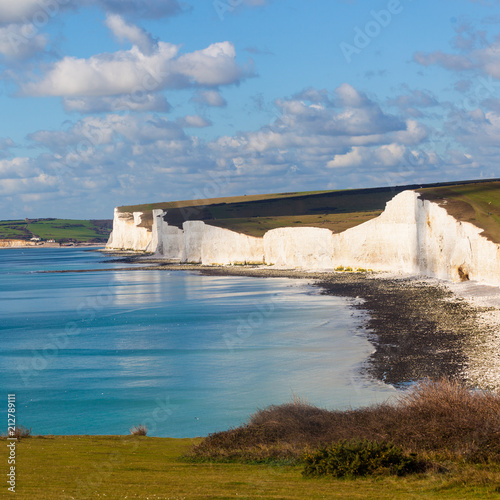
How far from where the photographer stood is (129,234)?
157250 mm

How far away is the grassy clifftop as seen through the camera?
51.7m

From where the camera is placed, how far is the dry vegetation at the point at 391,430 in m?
10.0

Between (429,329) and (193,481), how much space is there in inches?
813

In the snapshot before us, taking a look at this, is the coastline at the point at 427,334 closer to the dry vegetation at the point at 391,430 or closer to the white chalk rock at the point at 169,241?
the dry vegetation at the point at 391,430

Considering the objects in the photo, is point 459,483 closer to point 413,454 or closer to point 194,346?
point 413,454

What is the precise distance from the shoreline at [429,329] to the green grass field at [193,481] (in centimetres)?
860

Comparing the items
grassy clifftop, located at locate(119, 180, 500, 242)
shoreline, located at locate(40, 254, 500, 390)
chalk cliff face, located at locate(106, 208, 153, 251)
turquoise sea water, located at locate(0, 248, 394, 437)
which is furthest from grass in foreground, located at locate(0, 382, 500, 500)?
chalk cliff face, located at locate(106, 208, 153, 251)

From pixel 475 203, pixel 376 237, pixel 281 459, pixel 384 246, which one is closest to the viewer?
pixel 281 459

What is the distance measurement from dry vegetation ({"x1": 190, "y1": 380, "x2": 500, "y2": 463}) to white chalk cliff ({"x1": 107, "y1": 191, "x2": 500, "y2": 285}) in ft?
105

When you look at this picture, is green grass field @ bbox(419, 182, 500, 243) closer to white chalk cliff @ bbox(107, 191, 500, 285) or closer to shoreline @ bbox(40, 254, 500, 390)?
white chalk cliff @ bbox(107, 191, 500, 285)

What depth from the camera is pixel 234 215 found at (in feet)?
403

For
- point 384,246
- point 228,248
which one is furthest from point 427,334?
point 228,248

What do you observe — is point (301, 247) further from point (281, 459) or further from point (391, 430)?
point (281, 459)

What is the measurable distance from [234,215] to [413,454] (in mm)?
113636
